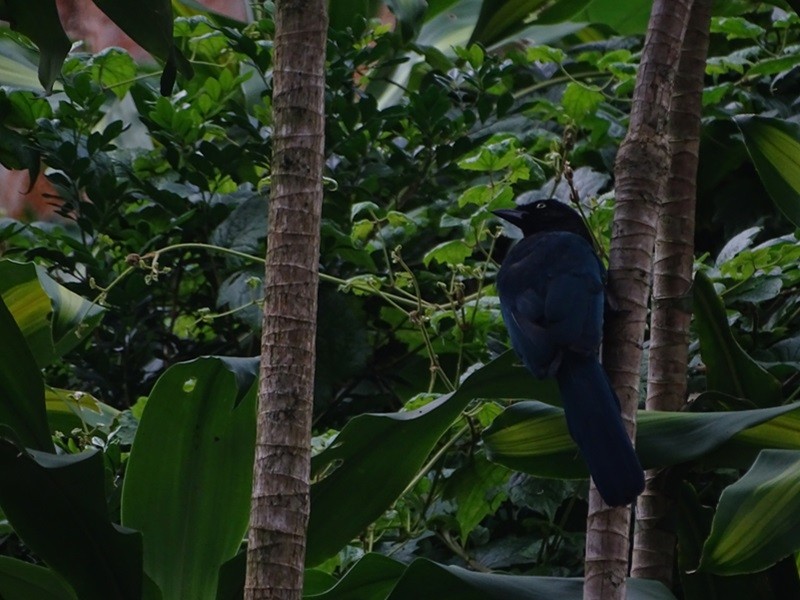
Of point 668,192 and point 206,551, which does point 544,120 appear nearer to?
point 668,192

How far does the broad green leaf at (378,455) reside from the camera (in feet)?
7.48

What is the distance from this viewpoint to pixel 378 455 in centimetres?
235

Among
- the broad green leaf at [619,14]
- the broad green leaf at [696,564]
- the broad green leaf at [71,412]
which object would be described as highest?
the broad green leaf at [619,14]

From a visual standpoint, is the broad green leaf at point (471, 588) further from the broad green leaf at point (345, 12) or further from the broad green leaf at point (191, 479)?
the broad green leaf at point (345, 12)

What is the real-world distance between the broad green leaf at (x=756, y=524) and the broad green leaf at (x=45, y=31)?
163cm

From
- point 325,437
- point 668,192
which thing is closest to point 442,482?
point 325,437

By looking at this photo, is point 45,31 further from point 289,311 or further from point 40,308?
point 289,311

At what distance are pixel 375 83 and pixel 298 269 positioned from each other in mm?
2348

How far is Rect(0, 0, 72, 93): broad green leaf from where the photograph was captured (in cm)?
266

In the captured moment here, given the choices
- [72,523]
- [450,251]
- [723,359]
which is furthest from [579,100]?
[72,523]

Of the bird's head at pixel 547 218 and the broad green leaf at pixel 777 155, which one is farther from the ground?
the broad green leaf at pixel 777 155

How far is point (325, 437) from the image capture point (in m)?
2.89

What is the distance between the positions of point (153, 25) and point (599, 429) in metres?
1.34

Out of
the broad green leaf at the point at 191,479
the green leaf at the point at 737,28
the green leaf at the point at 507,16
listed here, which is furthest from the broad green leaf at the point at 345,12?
the broad green leaf at the point at 191,479
